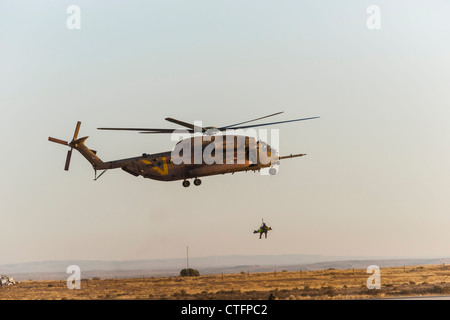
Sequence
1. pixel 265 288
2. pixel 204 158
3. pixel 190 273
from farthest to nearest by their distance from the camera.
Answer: pixel 190 273
pixel 265 288
pixel 204 158

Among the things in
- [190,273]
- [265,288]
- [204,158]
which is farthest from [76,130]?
[190,273]

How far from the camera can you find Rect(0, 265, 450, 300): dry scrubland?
66.6m

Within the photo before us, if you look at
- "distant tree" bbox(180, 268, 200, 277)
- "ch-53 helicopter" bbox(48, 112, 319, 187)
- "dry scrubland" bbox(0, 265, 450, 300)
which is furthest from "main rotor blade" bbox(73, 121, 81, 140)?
"distant tree" bbox(180, 268, 200, 277)

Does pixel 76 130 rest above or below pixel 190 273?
above

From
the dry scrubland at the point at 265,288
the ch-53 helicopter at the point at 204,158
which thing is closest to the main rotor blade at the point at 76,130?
the ch-53 helicopter at the point at 204,158

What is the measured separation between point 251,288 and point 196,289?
5840 mm

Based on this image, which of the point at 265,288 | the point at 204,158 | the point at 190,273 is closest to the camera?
the point at 204,158

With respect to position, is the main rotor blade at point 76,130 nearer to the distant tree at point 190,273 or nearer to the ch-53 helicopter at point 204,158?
the ch-53 helicopter at point 204,158

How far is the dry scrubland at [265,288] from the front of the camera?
66562 millimetres

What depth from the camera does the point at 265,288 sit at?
2847 inches

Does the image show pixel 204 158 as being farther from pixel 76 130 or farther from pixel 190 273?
pixel 190 273
